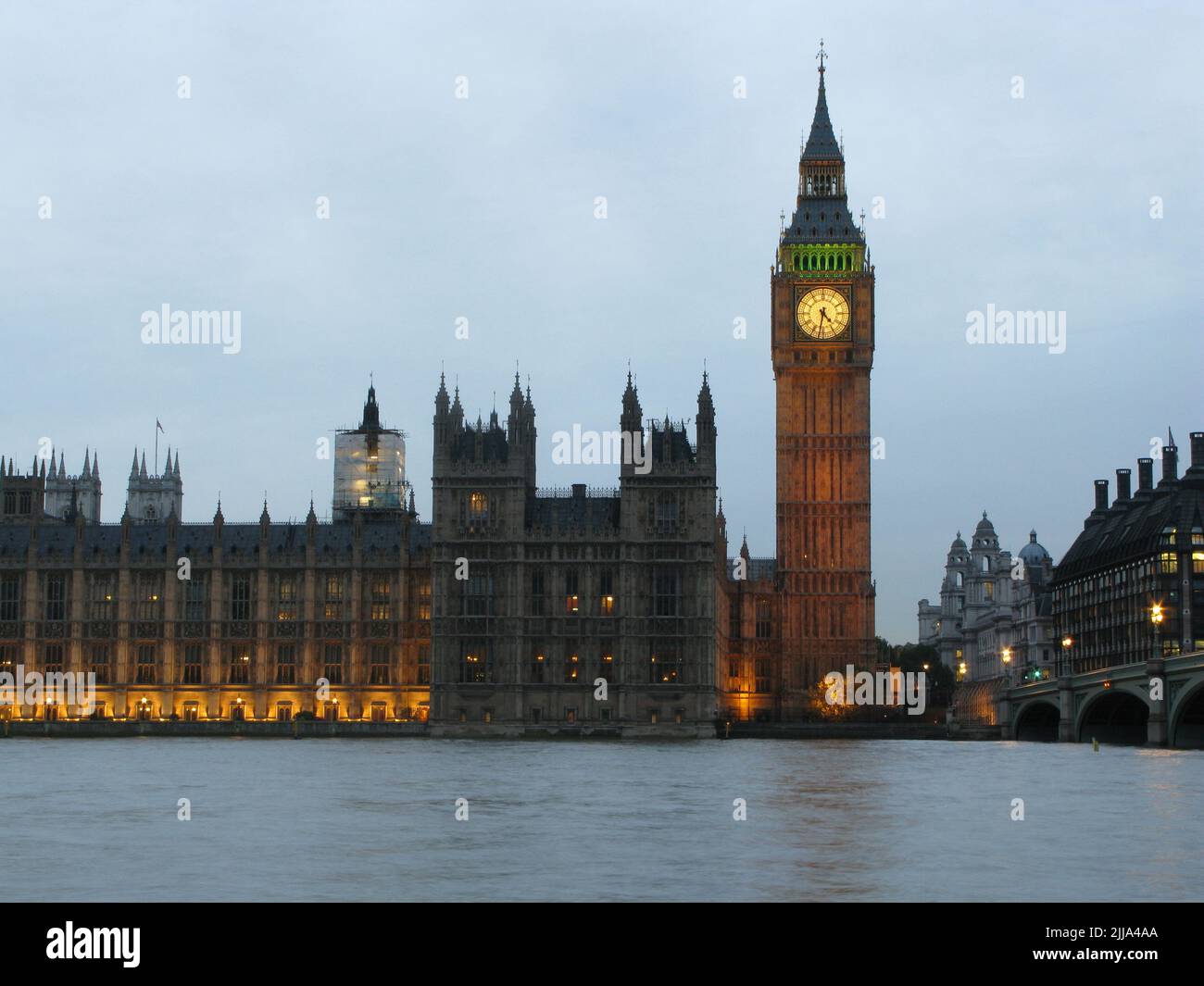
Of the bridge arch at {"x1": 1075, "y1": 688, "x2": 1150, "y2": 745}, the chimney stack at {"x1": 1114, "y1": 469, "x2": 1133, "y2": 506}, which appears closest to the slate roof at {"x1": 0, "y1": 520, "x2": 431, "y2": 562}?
the bridge arch at {"x1": 1075, "y1": 688, "x2": 1150, "y2": 745}

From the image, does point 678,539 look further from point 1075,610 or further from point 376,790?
point 376,790

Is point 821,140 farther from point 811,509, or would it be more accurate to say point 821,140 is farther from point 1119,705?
point 1119,705

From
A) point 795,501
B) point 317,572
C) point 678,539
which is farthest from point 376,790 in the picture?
point 795,501

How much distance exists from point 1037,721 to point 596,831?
359 ft

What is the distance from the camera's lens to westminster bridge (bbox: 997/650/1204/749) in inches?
4077

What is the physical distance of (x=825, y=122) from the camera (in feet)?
576

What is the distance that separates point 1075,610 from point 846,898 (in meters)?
165

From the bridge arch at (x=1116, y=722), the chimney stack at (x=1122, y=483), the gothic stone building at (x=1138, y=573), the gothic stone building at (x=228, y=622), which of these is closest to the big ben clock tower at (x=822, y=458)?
the gothic stone building at (x=1138, y=573)

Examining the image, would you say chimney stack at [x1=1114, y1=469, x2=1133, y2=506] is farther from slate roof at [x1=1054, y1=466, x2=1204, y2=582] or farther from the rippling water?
the rippling water

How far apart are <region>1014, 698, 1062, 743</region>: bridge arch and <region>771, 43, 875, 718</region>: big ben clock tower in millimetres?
14793

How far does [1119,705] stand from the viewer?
130000 millimetres
